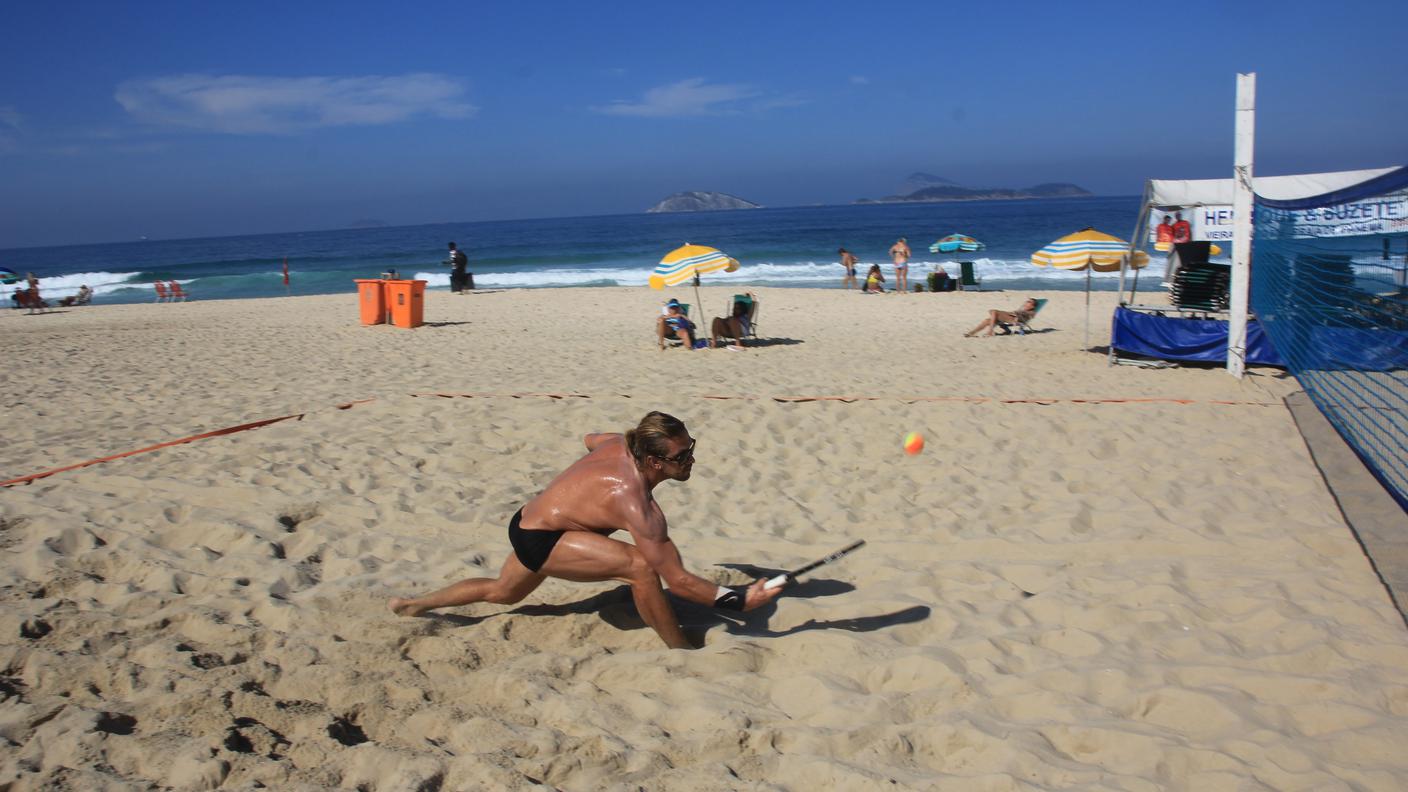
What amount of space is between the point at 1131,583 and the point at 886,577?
1088mm

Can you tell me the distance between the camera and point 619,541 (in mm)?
3602

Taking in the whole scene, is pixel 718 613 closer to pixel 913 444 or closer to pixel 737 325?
pixel 913 444

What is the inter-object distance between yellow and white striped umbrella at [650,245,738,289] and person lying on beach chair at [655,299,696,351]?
16.7 inches

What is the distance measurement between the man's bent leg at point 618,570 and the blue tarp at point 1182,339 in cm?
865

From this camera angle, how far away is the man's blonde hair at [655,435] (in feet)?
11.1

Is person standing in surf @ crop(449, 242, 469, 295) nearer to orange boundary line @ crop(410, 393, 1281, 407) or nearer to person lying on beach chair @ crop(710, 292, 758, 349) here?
person lying on beach chair @ crop(710, 292, 758, 349)

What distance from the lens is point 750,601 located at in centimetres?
350

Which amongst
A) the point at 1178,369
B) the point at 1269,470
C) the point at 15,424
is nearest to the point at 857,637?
the point at 1269,470

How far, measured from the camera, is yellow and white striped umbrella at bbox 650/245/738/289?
41.9 feet

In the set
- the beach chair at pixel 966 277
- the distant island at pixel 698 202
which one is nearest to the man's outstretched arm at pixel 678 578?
the beach chair at pixel 966 277

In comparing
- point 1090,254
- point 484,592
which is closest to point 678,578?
point 484,592

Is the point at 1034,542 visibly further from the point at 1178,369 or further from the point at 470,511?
the point at 1178,369

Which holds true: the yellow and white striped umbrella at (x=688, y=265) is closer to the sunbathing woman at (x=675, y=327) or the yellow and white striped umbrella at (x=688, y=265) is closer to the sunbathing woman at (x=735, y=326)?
the sunbathing woman at (x=675, y=327)

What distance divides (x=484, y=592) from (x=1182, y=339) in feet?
30.0
